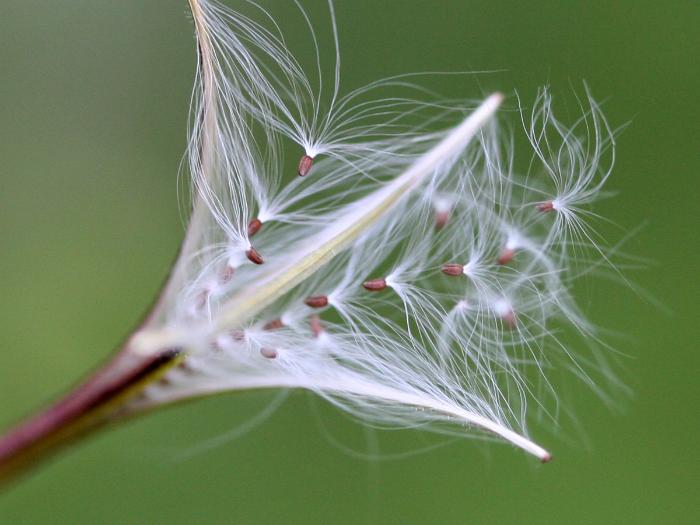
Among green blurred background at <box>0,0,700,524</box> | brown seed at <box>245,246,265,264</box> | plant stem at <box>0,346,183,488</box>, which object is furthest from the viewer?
green blurred background at <box>0,0,700,524</box>

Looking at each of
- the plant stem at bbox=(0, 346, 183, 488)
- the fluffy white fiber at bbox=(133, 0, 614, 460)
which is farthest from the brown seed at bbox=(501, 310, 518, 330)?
the plant stem at bbox=(0, 346, 183, 488)

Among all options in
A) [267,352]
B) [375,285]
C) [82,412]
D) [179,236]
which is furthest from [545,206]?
[179,236]

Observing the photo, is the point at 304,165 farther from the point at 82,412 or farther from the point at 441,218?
the point at 82,412

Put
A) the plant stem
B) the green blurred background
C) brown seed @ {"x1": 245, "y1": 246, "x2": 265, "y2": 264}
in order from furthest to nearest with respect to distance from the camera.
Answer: the green blurred background, brown seed @ {"x1": 245, "y1": 246, "x2": 265, "y2": 264}, the plant stem

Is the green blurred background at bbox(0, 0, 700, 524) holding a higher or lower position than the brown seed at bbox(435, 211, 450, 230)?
lower

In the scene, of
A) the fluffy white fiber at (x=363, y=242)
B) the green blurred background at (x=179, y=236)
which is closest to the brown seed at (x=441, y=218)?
the fluffy white fiber at (x=363, y=242)

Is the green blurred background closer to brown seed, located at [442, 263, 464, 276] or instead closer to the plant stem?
brown seed, located at [442, 263, 464, 276]
